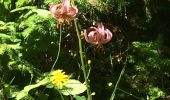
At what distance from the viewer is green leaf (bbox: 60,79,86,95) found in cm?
277

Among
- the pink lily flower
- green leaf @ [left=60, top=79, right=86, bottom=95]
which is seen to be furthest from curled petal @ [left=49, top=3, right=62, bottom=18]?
green leaf @ [left=60, top=79, right=86, bottom=95]

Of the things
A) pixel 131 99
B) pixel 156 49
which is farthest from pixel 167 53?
pixel 131 99

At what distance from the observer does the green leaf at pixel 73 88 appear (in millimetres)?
2766

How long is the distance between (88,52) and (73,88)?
27.5 inches

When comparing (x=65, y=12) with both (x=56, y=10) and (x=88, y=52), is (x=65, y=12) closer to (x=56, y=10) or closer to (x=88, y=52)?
(x=56, y=10)

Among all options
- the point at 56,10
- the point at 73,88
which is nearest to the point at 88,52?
the point at 73,88

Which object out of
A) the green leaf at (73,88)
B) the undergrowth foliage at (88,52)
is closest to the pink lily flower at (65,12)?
the undergrowth foliage at (88,52)

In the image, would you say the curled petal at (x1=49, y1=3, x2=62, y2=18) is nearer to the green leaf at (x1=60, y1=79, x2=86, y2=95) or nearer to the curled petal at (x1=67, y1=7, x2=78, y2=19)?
the curled petal at (x1=67, y1=7, x2=78, y2=19)

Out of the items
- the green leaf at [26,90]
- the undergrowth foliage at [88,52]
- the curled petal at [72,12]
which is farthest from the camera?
the undergrowth foliage at [88,52]

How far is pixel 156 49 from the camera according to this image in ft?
10.4

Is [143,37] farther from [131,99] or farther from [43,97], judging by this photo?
[43,97]

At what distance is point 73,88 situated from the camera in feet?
9.18

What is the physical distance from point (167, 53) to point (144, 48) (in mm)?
211

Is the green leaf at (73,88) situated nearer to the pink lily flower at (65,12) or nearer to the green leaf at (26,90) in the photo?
the green leaf at (26,90)
